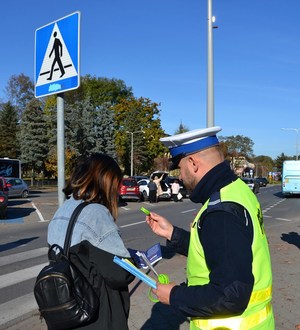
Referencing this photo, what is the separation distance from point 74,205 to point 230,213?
100 centimetres

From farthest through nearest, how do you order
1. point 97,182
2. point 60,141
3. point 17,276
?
1. point 17,276
2. point 60,141
3. point 97,182

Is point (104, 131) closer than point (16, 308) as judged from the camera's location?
No

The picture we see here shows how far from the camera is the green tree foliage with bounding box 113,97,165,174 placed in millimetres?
59812

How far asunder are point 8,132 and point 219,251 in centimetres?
5889

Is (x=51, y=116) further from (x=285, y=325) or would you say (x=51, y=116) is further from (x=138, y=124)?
(x=285, y=325)

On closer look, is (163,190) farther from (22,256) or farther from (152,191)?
(22,256)

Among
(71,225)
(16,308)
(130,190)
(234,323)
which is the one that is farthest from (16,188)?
(234,323)

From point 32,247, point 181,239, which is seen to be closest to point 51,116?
point 32,247

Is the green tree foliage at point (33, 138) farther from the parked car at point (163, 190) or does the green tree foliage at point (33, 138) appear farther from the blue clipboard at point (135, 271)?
the blue clipboard at point (135, 271)

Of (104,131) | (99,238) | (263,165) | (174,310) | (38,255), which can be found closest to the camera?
(99,238)

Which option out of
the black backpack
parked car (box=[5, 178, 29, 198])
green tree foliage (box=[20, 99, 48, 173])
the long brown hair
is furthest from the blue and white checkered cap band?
green tree foliage (box=[20, 99, 48, 173])

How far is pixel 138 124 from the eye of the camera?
60781mm

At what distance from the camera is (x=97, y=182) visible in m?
2.38

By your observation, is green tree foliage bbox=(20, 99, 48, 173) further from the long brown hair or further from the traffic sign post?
the long brown hair
